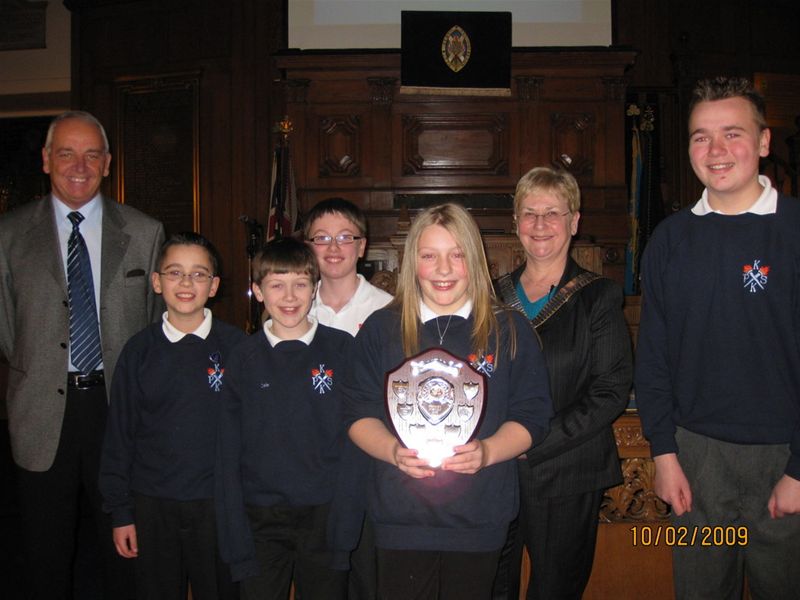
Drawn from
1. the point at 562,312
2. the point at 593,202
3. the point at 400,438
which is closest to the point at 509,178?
the point at 593,202

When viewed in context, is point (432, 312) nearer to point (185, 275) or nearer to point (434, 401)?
point (434, 401)

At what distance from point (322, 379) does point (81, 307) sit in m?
0.98

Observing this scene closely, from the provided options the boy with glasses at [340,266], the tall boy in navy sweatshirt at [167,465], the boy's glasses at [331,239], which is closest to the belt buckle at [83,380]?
the tall boy in navy sweatshirt at [167,465]

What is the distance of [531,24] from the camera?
712 centimetres

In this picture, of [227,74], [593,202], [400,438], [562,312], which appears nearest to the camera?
[400,438]

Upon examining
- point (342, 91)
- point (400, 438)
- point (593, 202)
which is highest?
point (342, 91)

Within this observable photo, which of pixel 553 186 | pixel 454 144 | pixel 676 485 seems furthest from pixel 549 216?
pixel 454 144

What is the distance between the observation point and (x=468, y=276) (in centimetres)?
176

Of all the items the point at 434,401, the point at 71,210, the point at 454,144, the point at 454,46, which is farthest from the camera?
the point at 454,144

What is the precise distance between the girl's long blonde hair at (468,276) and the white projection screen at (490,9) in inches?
234

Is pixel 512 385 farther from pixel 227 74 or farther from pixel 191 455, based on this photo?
pixel 227 74

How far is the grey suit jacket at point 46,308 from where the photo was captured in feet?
7.46

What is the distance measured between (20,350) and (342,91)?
5.30 metres
